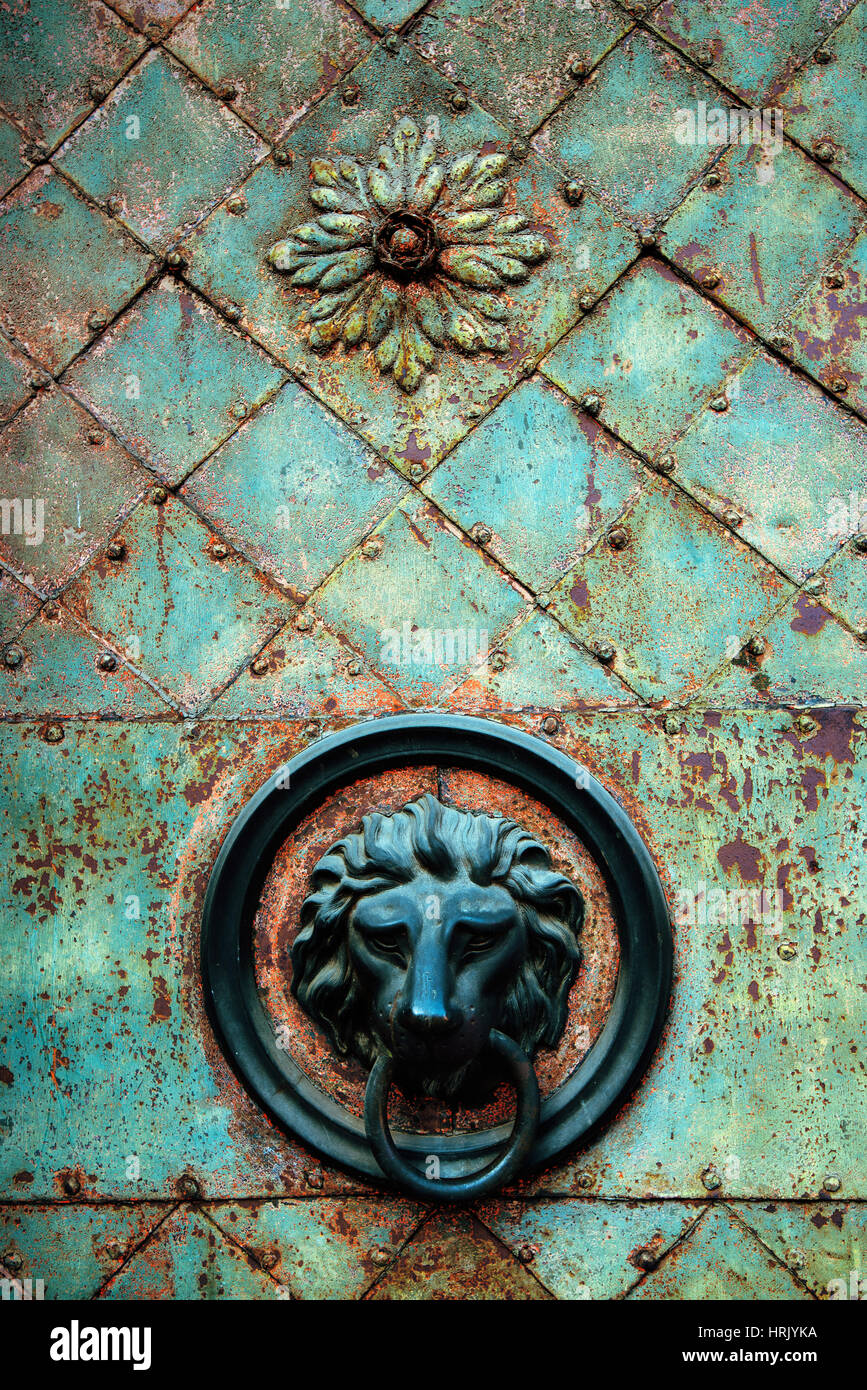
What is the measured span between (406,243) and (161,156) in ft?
1.71

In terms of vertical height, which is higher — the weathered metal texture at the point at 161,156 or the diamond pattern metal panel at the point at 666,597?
Result: the weathered metal texture at the point at 161,156

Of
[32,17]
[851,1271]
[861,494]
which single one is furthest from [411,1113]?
[32,17]

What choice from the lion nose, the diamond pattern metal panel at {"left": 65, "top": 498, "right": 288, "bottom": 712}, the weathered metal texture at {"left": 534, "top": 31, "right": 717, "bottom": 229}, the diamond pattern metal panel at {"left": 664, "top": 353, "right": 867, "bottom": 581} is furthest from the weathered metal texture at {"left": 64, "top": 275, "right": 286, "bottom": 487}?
the lion nose

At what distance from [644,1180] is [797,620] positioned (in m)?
1.04

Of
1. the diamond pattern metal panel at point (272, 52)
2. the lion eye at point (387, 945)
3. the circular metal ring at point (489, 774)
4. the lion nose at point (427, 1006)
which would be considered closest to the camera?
the lion nose at point (427, 1006)

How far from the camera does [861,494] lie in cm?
210

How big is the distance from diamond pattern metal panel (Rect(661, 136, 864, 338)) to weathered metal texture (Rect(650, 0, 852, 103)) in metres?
0.15

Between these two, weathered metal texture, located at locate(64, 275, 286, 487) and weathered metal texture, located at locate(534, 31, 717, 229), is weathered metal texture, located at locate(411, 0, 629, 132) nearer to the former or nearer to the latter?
weathered metal texture, located at locate(534, 31, 717, 229)

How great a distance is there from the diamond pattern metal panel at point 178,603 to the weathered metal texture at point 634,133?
3.31 ft

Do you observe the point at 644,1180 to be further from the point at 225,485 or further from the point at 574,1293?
the point at 225,485

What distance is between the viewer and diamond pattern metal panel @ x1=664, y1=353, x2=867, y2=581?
2092mm

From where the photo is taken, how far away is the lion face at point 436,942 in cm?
176

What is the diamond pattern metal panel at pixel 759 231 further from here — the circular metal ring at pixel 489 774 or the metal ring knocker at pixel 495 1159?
the metal ring knocker at pixel 495 1159

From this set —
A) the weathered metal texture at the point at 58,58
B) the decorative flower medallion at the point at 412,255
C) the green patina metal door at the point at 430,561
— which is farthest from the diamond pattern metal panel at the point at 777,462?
the weathered metal texture at the point at 58,58
